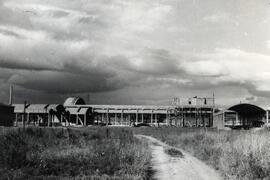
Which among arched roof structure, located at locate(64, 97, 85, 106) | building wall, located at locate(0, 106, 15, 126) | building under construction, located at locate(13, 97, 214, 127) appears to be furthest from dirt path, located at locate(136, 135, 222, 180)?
arched roof structure, located at locate(64, 97, 85, 106)

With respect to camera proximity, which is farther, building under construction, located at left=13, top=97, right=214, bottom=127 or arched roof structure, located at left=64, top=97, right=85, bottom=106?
arched roof structure, located at left=64, top=97, right=85, bottom=106

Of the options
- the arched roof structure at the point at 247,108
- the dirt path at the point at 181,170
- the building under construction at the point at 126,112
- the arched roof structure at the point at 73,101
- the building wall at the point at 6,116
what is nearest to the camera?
the dirt path at the point at 181,170

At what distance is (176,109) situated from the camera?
68375 mm

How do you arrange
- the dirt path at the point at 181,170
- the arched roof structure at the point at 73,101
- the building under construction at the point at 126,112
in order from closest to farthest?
the dirt path at the point at 181,170 → the building under construction at the point at 126,112 → the arched roof structure at the point at 73,101

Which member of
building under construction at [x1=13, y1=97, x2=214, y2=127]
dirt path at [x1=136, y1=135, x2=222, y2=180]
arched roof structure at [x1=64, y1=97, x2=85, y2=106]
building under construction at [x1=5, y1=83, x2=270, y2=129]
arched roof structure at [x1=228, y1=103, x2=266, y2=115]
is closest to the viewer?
dirt path at [x1=136, y1=135, x2=222, y2=180]

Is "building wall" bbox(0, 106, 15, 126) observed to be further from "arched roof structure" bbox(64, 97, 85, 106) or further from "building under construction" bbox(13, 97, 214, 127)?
"arched roof structure" bbox(64, 97, 85, 106)

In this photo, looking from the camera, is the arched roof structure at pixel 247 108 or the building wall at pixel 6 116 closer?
the arched roof structure at pixel 247 108

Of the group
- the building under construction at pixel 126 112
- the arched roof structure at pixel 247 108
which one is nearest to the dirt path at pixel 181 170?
the arched roof structure at pixel 247 108

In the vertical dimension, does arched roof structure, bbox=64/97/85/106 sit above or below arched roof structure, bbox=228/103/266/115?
above

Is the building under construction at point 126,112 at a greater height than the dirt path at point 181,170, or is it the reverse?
the building under construction at point 126,112

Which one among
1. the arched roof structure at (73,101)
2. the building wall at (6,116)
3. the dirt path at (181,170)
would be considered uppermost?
the arched roof structure at (73,101)

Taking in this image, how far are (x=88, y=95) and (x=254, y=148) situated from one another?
11520 cm

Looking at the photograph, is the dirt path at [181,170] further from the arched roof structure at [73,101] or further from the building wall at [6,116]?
the arched roof structure at [73,101]

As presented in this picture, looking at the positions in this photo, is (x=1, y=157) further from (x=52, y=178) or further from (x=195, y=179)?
(x=195, y=179)
